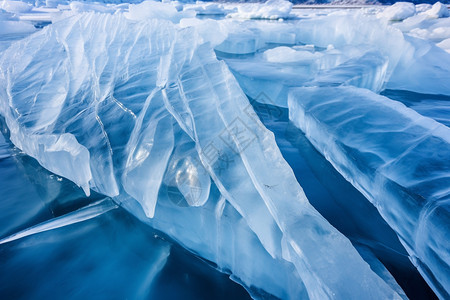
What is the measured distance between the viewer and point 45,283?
113 centimetres

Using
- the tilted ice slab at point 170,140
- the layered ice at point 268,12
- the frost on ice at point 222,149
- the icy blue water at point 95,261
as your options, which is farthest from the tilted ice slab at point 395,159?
the layered ice at point 268,12

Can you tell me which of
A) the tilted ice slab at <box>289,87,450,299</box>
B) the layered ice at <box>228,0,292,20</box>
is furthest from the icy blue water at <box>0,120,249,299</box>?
the layered ice at <box>228,0,292,20</box>

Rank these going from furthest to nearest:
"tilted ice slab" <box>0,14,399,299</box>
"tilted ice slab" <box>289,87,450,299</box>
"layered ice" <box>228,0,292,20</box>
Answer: "layered ice" <box>228,0,292,20</box> → "tilted ice slab" <box>289,87,450,299</box> → "tilted ice slab" <box>0,14,399,299</box>

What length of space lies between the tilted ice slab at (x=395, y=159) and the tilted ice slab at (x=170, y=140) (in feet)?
1.44

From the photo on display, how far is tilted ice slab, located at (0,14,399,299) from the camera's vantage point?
0.92 meters

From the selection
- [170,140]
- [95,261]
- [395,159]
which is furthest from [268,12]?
[95,261]

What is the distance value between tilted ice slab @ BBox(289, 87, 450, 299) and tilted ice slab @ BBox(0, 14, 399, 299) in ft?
1.44

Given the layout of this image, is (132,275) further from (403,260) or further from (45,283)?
(403,260)

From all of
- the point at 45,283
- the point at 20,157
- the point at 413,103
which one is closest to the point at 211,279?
the point at 45,283

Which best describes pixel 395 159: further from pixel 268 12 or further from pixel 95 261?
pixel 268 12

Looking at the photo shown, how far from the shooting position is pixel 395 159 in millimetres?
1377

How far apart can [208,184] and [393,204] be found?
3.12 feet

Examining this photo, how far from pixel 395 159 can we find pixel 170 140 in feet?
4.19

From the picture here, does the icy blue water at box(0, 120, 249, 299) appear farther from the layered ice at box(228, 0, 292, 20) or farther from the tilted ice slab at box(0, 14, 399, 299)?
the layered ice at box(228, 0, 292, 20)
